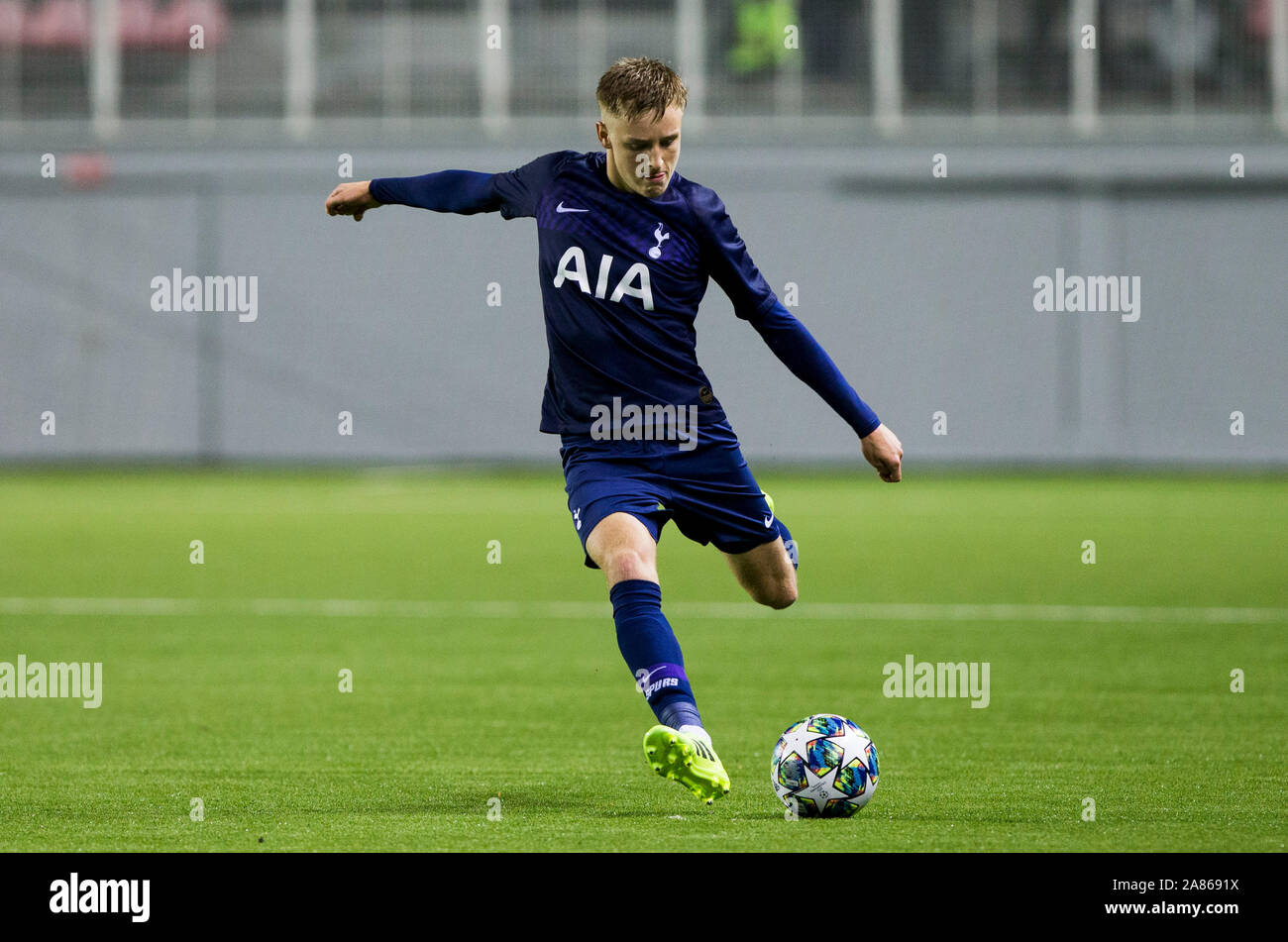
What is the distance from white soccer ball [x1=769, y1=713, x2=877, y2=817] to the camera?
19.3 ft

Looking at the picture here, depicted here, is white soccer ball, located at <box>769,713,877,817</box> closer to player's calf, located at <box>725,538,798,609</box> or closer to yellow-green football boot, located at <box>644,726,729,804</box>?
yellow-green football boot, located at <box>644,726,729,804</box>

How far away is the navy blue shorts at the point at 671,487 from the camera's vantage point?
245 inches

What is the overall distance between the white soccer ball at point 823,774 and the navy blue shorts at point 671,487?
792 mm

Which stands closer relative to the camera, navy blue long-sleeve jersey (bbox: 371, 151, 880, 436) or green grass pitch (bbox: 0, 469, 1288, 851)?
green grass pitch (bbox: 0, 469, 1288, 851)

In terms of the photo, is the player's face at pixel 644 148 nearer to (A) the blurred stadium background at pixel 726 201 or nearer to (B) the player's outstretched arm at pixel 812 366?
(B) the player's outstretched arm at pixel 812 366

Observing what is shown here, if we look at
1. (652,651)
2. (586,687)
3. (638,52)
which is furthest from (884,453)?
(638,52)

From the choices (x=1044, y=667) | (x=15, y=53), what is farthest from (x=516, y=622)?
(x=15, y=53)

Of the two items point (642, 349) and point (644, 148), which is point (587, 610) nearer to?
point (642, 349)

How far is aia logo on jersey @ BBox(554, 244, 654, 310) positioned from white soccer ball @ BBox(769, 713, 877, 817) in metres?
1.53

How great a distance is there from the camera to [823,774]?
589 cm

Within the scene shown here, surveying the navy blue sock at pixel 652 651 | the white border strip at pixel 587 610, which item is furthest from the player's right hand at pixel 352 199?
the white border strip at pixel 587 610

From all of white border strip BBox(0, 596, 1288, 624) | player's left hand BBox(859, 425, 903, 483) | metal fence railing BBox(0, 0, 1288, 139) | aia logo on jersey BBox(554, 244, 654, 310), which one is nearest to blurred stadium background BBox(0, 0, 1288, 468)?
metal fence railing BBox(0, 0, 1288, 139)

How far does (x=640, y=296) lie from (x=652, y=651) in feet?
3.92

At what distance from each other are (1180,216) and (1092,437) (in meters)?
3.83
